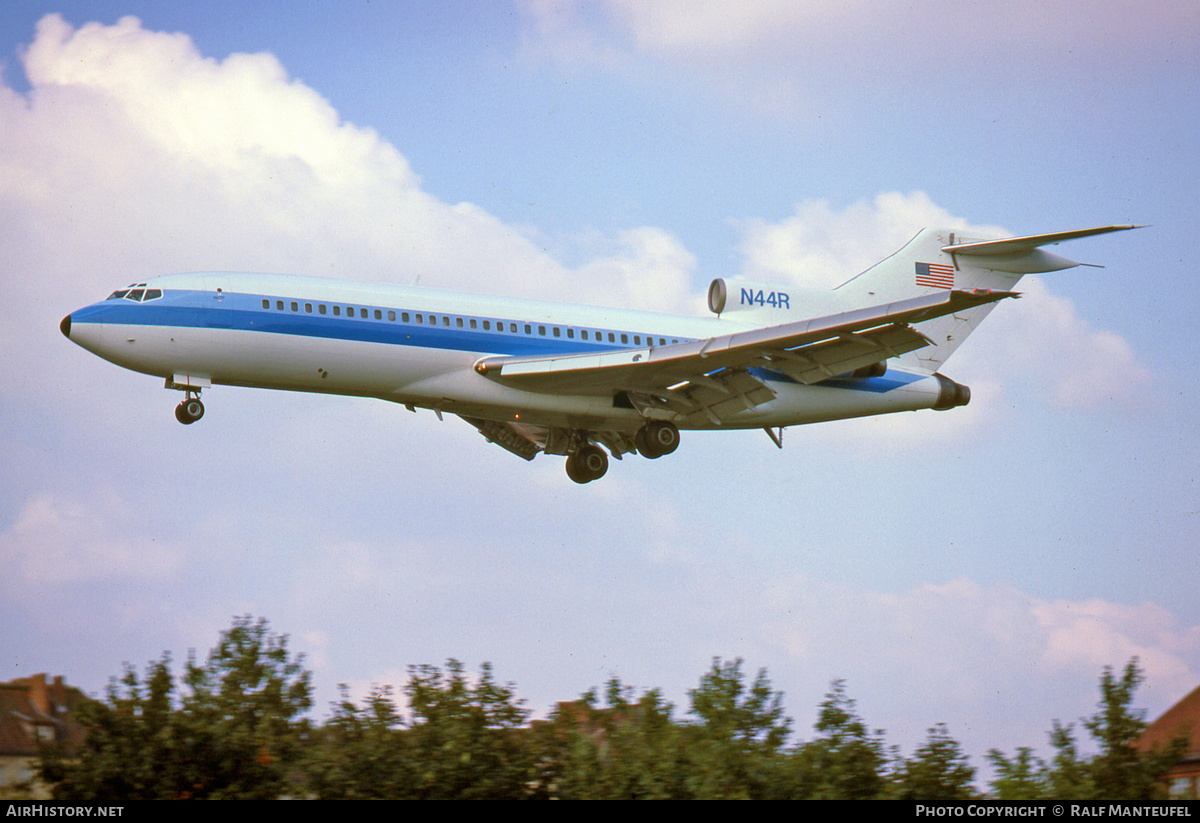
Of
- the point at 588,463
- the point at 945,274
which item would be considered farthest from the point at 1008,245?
the point at 588,463

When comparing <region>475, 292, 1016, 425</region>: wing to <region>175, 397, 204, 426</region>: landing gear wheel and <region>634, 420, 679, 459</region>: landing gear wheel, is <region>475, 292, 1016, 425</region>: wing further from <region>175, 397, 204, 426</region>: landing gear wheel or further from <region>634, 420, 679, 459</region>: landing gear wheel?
<region>175, 397, 204, 426</region>: landing gear wheel

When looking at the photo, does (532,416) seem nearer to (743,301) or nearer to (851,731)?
(743,301)

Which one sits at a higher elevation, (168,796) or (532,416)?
(532,416)

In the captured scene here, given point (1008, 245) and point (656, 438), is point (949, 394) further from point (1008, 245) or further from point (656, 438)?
point (656, 438)

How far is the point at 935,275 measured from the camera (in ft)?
109

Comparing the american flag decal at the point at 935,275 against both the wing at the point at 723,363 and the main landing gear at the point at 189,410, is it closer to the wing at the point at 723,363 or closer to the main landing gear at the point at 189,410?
the wing at the point at 723,363

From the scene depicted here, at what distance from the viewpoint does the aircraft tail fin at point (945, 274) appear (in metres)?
32.6

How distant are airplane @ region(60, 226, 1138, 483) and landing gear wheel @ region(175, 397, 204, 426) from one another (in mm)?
42

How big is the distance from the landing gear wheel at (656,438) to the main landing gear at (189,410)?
9.60 meters

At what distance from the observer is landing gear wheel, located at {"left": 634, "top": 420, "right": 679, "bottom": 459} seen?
29.4 metres

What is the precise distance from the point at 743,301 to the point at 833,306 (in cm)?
286

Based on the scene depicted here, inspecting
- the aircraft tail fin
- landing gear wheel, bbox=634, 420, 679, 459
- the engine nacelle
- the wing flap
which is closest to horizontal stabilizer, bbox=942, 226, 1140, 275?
the aircraft tail fin

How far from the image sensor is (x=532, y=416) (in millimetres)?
28500
